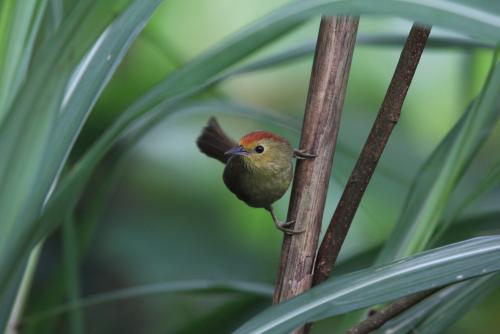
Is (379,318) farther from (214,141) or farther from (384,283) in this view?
(214,141)

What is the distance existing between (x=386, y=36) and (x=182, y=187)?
4.96 feet

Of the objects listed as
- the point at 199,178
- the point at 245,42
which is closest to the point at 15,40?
the point at 245,42

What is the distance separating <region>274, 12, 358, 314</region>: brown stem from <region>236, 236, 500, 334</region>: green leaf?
0.30 feet

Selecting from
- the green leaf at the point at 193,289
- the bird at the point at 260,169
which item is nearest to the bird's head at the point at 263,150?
the bird at the point at 260,169

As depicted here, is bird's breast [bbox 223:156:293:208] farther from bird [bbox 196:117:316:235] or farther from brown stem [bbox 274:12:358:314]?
brown stem [bbox 274:12:358:314]

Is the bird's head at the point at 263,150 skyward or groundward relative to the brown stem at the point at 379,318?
skyward

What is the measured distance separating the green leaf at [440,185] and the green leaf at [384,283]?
0.20 meters

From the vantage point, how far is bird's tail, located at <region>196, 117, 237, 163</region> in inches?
57.2

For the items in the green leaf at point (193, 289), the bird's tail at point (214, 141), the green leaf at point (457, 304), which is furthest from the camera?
the bird's tail at point (214, 141)

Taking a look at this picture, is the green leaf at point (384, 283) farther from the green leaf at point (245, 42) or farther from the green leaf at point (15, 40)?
the green leaf at point (15, 40)

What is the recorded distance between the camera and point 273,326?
2.53 feet

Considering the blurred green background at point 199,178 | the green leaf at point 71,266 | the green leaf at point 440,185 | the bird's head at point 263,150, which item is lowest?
the green leaf at point 440,185

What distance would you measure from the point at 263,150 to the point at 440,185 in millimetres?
434

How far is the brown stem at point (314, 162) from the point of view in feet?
2.87
